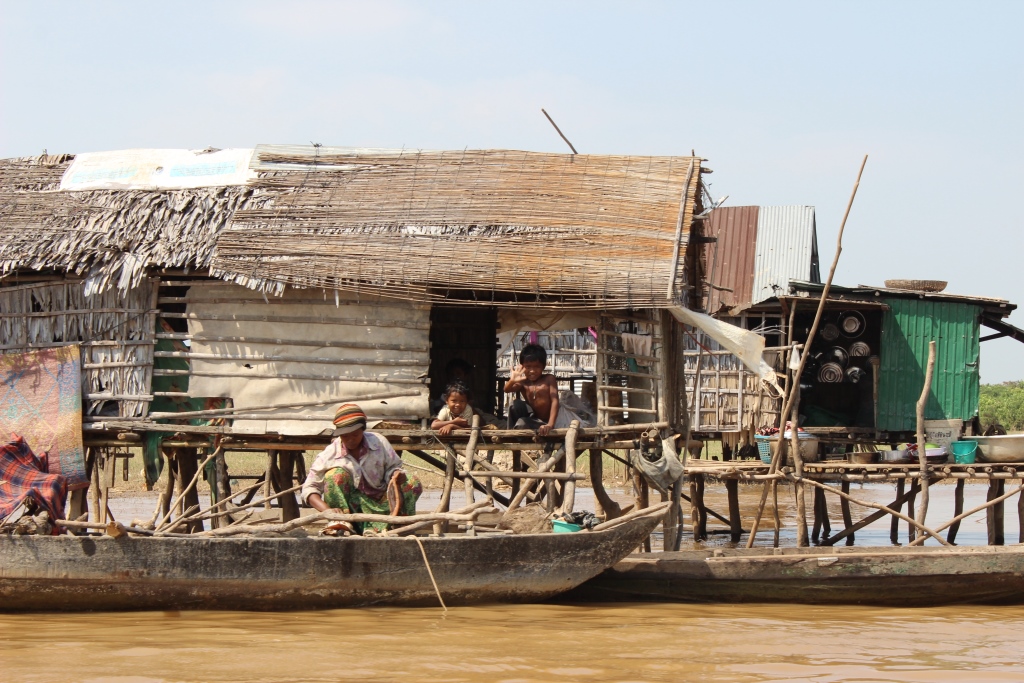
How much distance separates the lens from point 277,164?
34.2 ft

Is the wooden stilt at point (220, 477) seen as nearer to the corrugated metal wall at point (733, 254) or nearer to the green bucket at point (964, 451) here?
the green bucket at point (964, 451)

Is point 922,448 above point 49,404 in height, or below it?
below

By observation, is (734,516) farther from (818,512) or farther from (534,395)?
(534,395)

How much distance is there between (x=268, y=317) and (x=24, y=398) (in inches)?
85.4

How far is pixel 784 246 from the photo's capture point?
18.0 meters

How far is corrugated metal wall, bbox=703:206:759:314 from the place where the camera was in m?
17.2

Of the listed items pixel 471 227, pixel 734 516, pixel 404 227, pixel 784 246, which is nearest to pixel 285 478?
pixel 404 227

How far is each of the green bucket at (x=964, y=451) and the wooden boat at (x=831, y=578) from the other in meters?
3.89

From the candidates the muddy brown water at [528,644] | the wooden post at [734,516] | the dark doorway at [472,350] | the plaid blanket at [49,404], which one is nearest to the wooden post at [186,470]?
the plaid blanket at [49,404]

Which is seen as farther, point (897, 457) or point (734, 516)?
point (734, 516)

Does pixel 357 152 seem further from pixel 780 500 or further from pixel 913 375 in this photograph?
pixel 780 500

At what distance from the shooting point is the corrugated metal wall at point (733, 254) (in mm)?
17166

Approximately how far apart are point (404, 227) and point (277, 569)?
3.19 m

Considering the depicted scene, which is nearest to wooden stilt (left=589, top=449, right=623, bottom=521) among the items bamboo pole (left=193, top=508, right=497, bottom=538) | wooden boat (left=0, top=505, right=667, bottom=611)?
wooden boat (left=0, top=505, right=667, bottom=611)
